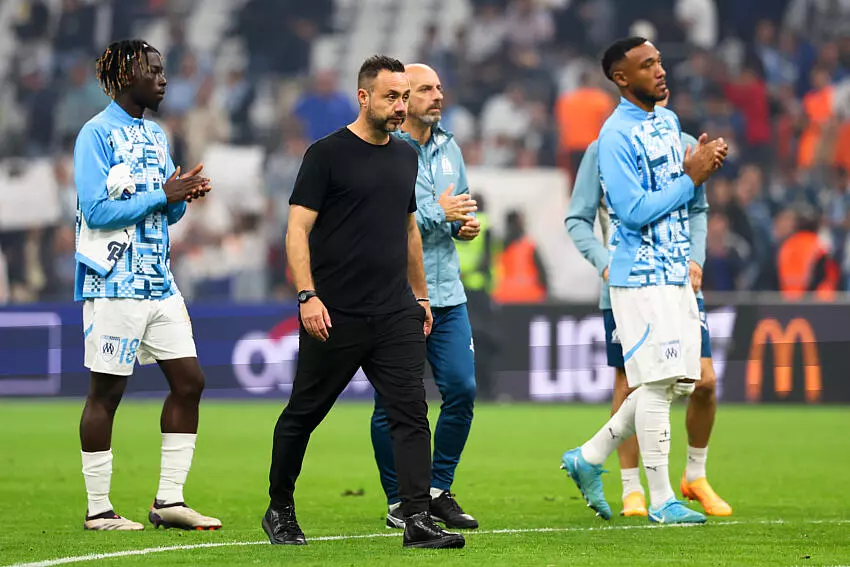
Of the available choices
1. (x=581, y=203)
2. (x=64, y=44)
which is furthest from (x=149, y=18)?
(x=581, y=203)

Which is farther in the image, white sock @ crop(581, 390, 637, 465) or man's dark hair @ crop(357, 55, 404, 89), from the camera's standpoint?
white sock @ crop(581, 390, 637, 465)

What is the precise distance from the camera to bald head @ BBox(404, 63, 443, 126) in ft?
26.9

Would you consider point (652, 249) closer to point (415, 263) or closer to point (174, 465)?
point (415, 263)

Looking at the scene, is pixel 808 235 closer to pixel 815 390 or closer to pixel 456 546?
pixel 815 390

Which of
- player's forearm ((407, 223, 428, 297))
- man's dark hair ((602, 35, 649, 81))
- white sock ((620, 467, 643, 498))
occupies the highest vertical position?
man's dark hair ((602, 35, 649, 81))

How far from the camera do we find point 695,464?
8.73 m

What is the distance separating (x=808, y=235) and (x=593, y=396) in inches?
166

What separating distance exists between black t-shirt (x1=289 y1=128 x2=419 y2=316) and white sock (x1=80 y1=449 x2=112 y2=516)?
5.45 ft

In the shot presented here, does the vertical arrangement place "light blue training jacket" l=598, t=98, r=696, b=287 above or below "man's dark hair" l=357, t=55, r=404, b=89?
below

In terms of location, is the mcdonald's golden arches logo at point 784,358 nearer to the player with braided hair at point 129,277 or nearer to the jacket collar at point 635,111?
the jacket collar at point 635,111

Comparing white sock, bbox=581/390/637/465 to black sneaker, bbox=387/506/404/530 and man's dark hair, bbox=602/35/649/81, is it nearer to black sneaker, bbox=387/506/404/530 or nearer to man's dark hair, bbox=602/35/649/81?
black sneaker, bbox=387/506/404/530

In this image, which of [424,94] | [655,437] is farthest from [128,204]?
[655,437]

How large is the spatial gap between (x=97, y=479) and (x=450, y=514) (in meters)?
1.82

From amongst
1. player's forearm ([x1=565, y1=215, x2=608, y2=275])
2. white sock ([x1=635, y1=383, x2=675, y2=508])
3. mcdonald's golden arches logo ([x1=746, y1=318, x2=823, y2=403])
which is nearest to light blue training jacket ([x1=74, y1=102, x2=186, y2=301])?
player's forearm ([x1=565, y1=215, x2=608, y2=275])
